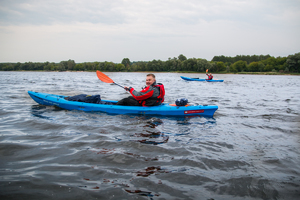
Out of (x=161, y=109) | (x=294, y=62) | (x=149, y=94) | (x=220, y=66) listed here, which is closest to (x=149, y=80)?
(x=149, y=94)

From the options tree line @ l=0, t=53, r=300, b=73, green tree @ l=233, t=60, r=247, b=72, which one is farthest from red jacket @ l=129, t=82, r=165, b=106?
green tree @ l=233, t=60, r=247, b=72

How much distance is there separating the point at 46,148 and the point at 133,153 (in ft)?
4.80

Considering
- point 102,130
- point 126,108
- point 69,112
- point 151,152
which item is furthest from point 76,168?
point 69,112

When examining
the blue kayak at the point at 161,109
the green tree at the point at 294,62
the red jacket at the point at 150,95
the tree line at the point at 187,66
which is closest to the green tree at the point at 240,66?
the tree line at the point at 187,66

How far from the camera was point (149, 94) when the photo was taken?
5746mm

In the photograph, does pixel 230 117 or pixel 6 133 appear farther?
pixel 230 117

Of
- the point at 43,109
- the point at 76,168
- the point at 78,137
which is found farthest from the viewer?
the point at 43,109

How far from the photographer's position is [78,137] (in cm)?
389

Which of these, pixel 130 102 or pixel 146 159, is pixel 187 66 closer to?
pixel 130 102

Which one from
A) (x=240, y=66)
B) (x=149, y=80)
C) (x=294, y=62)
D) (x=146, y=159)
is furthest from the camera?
(x=240, y=66)

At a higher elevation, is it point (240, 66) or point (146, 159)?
point (240, 66)

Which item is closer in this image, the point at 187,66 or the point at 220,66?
the point at 220,66

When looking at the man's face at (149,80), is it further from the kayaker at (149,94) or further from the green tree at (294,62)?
the green tree at (294,62)

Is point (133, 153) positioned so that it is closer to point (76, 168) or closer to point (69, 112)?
point (76, 168)
